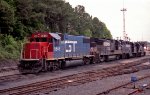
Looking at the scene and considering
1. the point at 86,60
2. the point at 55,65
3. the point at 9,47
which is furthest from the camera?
the point at 9,47

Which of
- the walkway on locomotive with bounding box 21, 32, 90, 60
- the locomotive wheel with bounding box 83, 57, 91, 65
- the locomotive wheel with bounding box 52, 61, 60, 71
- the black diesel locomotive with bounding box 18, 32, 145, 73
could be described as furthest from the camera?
the locomotive wheel with bounding box 83, 57, 91, 65

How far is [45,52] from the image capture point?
28.0 metres

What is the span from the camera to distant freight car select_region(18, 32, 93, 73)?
2752cm

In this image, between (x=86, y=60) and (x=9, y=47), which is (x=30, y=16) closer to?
(x=9, y=47)

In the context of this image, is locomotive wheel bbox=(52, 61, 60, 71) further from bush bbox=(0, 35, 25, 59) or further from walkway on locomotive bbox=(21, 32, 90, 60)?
bush bbox=(0, 35, 25, 59)

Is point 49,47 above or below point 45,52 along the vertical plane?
above

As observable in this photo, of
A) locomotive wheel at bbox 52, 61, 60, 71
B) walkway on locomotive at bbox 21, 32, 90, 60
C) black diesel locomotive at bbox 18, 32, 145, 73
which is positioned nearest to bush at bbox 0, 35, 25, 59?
black diesel locomotive at bbox 18, 32, 145, 73

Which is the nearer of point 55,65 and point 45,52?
point 45,52

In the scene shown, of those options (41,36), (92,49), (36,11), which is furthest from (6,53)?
(36,11)

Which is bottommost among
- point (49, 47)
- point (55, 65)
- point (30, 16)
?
point (55, 65)

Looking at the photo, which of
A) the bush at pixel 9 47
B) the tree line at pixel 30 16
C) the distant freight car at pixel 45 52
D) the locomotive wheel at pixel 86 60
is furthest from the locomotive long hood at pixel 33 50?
the tree line at pixel 30 16

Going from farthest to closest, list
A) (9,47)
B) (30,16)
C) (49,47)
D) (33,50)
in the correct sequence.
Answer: (30,16) → (9,47) → (49,47) → (33,50)

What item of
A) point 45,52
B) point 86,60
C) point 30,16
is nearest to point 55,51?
point 45,52

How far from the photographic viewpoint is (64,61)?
31.3m
